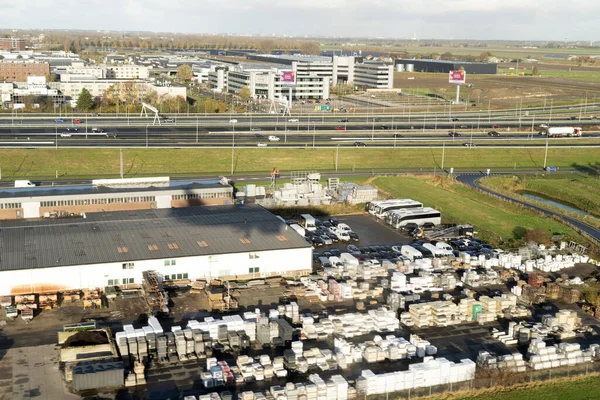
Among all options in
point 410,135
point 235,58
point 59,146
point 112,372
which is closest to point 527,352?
point 112,372

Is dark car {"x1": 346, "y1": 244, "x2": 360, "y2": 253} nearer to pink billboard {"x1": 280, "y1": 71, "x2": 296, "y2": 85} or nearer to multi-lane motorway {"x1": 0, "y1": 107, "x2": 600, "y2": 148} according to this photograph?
multi-lane motorway {"x1": 0, "y1": 107, "x2": 600, "y2": 148}

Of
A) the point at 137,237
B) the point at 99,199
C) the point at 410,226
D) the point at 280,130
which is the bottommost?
the point at 410,226

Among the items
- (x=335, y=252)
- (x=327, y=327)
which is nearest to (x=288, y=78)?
(x=335, y=252)

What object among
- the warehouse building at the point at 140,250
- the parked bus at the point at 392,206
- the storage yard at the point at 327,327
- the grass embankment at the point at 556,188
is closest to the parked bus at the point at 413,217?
the parked bus at the point at 392,206

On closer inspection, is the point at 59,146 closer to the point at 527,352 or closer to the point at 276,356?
the point at 276,356

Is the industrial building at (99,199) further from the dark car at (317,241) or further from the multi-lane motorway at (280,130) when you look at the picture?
the multi-lane motorway at (280,130)

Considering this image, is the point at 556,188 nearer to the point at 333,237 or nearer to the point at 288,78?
the point at 333,237
